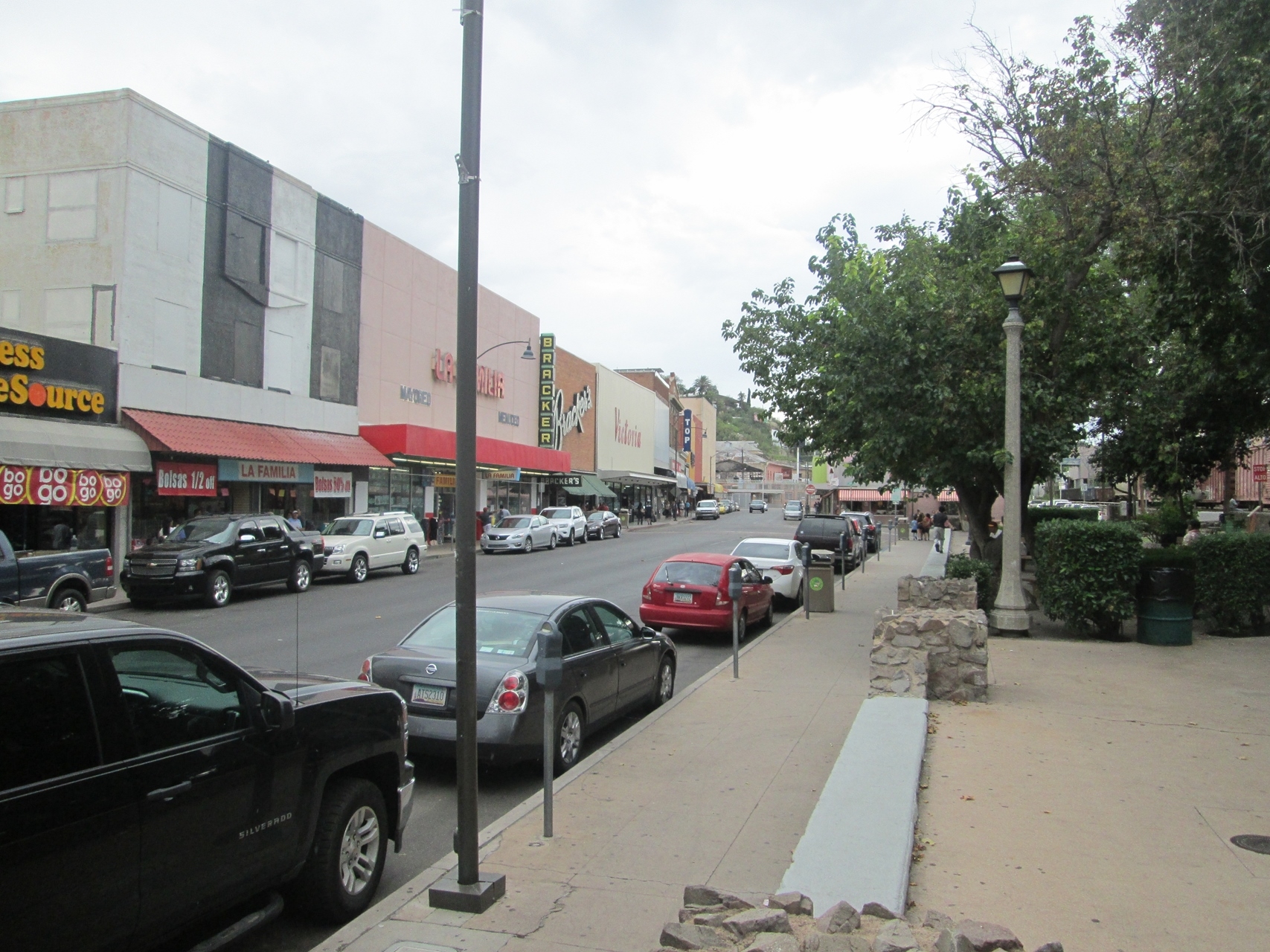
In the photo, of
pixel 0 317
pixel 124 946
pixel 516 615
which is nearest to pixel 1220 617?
pixel 516 615

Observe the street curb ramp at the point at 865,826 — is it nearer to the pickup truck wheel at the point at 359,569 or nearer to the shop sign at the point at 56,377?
the shop sign at the point at 56,377

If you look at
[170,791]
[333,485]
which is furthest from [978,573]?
[333,485]

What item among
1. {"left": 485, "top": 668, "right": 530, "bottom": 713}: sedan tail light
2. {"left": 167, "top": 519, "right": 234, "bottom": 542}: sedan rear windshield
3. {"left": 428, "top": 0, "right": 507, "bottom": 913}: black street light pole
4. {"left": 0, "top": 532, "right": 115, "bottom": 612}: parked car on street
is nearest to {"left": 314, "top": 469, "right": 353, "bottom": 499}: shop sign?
{"left": 167, "top": 519, "right": 234, "bottom": 542}: sedan rear windshield

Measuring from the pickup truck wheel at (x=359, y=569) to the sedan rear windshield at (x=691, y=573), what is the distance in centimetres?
1129

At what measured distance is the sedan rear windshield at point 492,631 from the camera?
25.4 ft

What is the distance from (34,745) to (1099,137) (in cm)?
1476

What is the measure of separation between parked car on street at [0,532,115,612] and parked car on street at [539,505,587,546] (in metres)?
22.5

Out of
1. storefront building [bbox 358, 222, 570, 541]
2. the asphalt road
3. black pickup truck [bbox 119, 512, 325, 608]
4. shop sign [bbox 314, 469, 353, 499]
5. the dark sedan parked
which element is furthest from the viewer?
storefront building [bbox 358, 222, 570, 541]

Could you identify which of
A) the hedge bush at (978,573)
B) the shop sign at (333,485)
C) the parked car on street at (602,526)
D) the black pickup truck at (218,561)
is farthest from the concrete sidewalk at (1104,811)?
the parked car on street at (602,526)

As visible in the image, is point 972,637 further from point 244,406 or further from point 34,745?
point 244,406

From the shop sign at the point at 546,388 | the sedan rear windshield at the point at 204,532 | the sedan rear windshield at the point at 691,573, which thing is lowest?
the sedan rear windshield at the point at 691,573

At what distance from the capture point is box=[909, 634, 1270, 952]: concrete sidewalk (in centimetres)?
461

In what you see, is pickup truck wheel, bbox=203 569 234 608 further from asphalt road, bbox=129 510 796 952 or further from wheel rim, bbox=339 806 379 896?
wheel rim, bbox=339 806 379 896

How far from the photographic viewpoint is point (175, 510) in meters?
23.9
